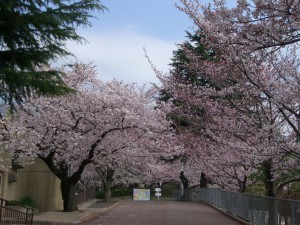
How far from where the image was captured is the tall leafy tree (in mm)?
10258

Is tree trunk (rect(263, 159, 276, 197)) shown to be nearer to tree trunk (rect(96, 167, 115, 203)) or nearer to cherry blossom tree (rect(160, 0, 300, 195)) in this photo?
cherry blossom tree (rect(160, 0, 300, 195))

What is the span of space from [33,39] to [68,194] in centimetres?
1659

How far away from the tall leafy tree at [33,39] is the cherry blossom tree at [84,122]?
990 cm

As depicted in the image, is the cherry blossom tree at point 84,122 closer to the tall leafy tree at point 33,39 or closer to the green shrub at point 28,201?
the green shrub at point 28,201

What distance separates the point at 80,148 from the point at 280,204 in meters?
11.9

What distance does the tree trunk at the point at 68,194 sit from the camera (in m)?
25.8

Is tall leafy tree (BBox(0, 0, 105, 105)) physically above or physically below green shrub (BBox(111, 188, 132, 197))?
above

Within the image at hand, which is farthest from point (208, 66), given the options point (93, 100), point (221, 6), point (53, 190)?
point (53, 190)

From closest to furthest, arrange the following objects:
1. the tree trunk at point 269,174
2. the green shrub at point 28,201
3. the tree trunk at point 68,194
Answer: the tree trunk at point 269,174 < the tree trunk at point 68,194 < the green shrub at point 28,201

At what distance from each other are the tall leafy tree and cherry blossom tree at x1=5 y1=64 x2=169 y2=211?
9.90 m

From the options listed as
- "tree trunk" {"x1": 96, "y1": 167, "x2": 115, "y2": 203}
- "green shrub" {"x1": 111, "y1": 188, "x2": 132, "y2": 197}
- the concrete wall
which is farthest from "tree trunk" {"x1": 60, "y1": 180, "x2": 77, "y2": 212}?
"green shrub" {"x1": 111, "y1": 188, "x2": 132, "y2": 197}

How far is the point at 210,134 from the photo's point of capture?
16.3 m

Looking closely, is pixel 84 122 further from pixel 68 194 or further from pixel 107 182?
pixel 107 182

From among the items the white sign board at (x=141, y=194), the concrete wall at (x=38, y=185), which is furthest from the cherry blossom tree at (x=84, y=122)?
the white sign board at (x=141, y=194)
